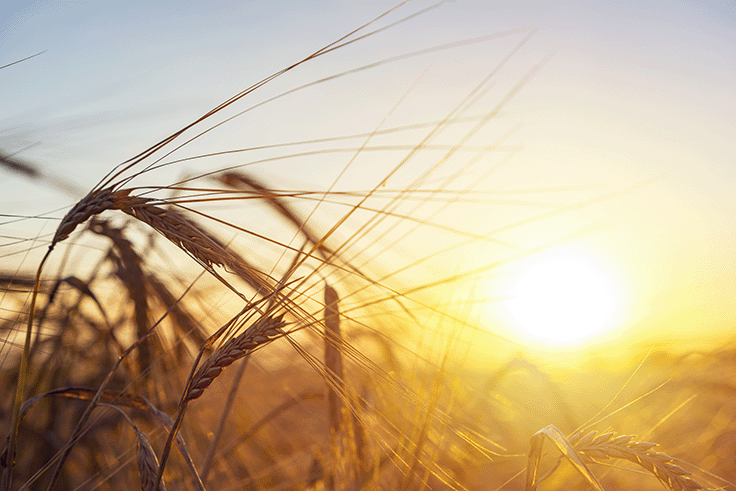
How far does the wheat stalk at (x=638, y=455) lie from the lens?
612 mm

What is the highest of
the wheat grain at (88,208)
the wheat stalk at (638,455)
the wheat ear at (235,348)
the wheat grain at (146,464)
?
the wheat grain at (88,208)

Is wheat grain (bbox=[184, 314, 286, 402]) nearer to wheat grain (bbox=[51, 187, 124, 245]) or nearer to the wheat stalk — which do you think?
wheat grain (bbox=[51, 187, 124, 245])

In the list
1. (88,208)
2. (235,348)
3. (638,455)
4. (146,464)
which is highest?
(88,208)

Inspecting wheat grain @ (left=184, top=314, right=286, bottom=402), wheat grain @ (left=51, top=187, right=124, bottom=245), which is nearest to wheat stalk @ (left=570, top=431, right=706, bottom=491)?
wheat grain @ (left=184, top=314, right=286, bottom=402)

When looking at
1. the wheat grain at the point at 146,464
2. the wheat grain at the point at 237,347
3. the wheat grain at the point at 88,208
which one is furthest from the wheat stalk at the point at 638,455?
the wheat grain at the point at 88,208

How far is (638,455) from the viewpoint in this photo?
25.0 inches

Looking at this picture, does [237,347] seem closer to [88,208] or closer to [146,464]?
[146,464]

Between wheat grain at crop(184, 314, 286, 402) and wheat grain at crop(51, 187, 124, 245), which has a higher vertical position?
wheat grain at crop(51, 187, 124, 245)

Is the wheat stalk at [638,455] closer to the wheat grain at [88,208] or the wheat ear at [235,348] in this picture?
the wheat ear at [235,348]

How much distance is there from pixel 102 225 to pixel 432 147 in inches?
37.1

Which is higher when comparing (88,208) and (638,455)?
(88,208)

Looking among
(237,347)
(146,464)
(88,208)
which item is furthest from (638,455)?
(88,208)

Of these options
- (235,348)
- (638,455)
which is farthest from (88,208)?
(638,455)

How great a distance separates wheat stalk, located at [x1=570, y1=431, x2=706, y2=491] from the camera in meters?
0.61
